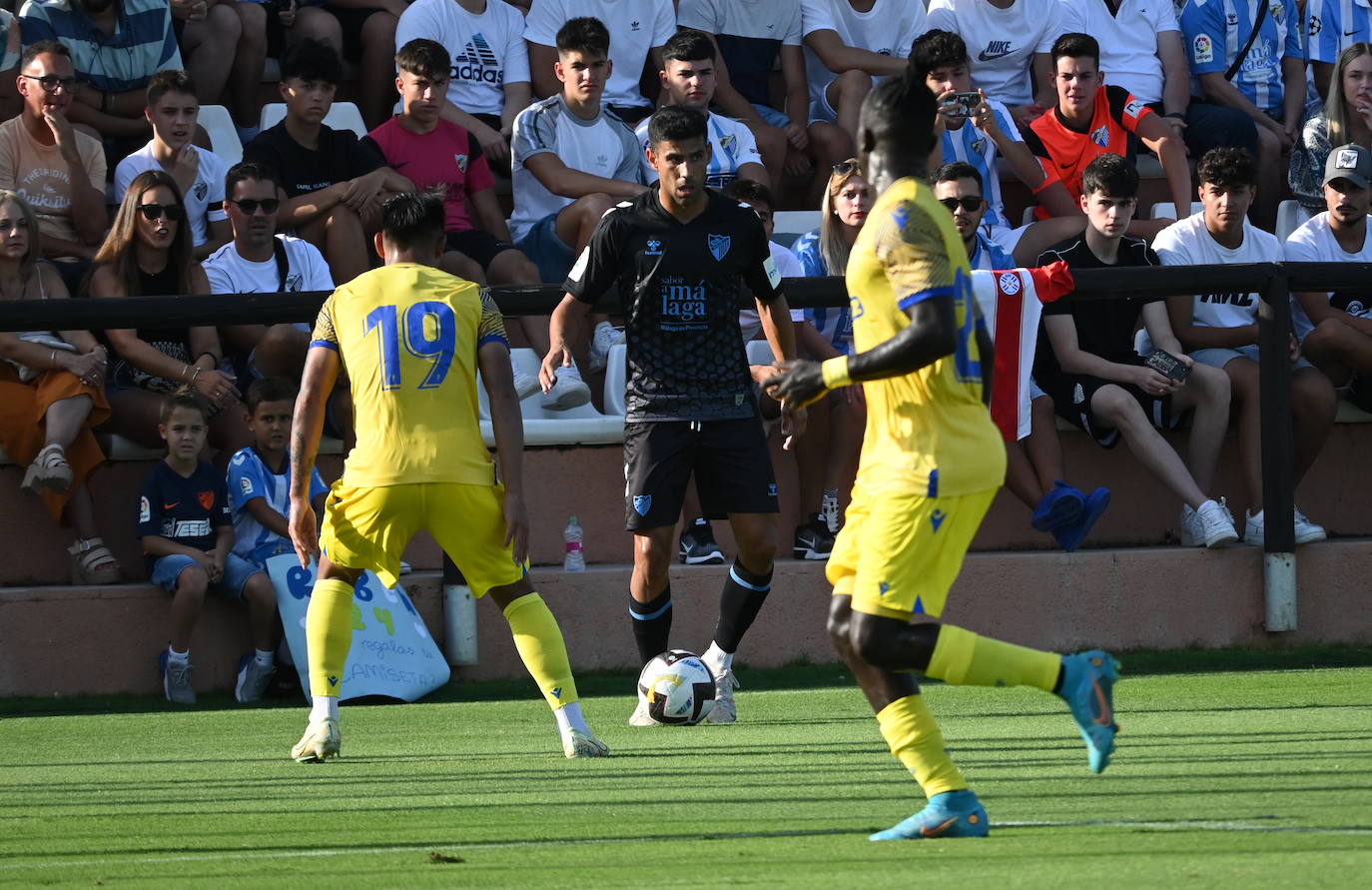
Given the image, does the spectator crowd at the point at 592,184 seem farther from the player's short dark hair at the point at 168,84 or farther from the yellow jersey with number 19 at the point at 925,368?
the yellow jersey with number 19 at the point at 925,368

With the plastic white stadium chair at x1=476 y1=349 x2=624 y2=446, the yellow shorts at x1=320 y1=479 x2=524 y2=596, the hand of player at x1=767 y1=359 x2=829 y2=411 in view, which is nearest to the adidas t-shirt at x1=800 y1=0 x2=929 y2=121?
the plastic white stadium chair at x1=476 y1=349 x2=624 y2=446

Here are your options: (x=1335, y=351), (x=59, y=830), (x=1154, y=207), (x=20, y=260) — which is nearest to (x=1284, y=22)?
(x=1154, y=207)

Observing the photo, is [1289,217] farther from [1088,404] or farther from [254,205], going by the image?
[254,205]

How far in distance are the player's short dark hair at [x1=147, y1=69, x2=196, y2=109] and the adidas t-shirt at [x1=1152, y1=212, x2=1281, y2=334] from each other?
18.3 ft

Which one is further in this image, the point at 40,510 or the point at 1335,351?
the point at 1335,351

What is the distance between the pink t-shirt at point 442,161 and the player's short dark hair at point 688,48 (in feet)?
4.26

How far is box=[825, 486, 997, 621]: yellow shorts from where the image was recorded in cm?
466

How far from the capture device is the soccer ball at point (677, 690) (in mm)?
7355

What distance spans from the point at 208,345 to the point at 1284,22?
26.3 feet

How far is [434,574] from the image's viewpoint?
30.2 feet

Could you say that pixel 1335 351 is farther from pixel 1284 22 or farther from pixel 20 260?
pixel 20 260

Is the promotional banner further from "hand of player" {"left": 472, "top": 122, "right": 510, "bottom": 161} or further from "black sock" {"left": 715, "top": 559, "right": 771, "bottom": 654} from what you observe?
"hand of player" {"left": 472, "top": 122, "right": 510, "bottom": 161}

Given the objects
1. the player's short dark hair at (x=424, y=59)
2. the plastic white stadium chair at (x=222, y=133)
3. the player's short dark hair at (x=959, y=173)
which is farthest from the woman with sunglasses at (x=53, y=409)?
the player's short dark hair at (x=959, y=173)

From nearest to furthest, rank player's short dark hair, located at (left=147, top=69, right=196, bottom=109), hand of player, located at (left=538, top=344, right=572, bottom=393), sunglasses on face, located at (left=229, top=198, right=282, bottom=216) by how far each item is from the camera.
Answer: hand of player, located at (left=538, top=344, right=572, bottom=393) < sunglasses on face, located at (left=229, top=198, right=282, bottom=216) < player's short dark hair, located at (left=147, top=69, right=196, bottom=109)
